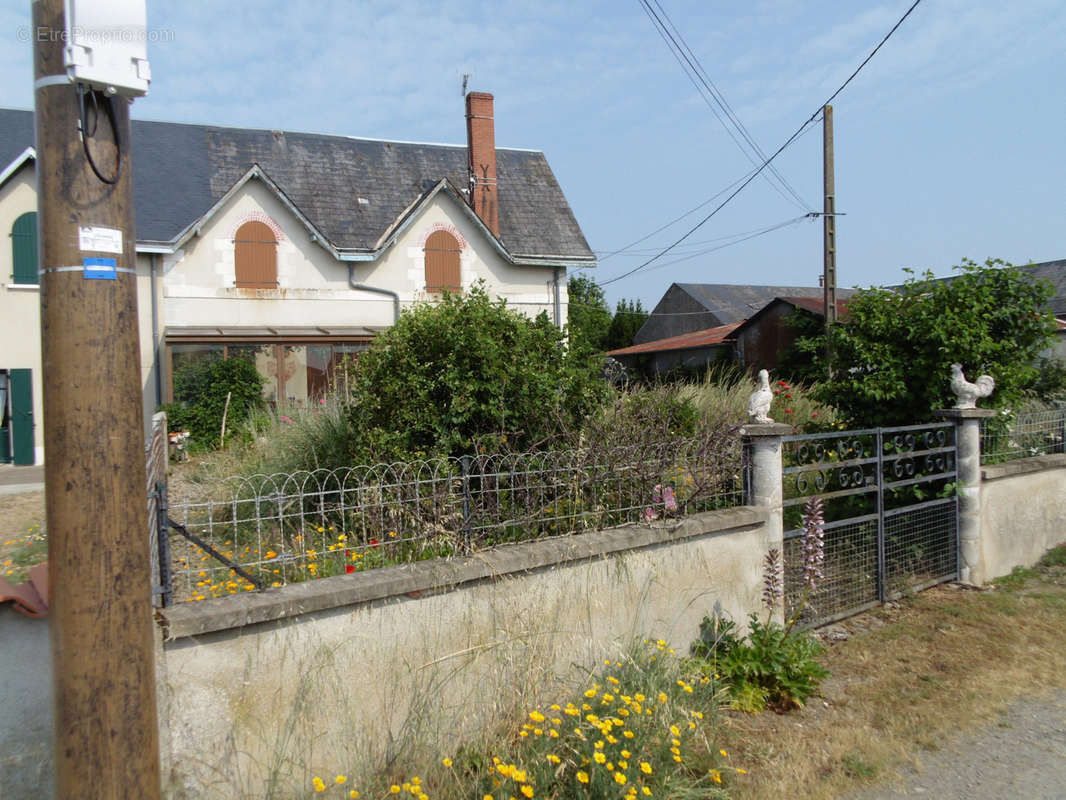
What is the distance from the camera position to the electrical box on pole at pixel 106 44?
7.14 ft

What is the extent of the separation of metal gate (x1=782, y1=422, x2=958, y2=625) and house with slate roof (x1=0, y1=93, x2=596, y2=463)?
10.5 meters

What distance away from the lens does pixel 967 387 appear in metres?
6.66

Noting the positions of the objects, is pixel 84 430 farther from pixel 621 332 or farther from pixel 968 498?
pixel 621 332

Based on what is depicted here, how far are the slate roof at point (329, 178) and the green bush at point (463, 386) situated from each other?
1213cm

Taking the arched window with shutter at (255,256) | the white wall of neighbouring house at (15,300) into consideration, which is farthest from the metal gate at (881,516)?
the white wall of neighbouring house at (15,300)

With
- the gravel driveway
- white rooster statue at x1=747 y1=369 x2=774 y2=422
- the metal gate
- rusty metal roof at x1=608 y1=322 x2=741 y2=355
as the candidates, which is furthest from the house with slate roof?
the gravel driveway

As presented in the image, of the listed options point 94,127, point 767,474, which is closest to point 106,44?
point 94,127

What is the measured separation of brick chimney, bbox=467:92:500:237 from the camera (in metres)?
19.5

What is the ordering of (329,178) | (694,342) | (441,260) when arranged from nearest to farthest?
(441,260) < (329,178) < (694,342)

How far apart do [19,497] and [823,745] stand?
10.8 meters

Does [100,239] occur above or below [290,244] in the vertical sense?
below

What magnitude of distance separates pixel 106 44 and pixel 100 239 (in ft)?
1.75

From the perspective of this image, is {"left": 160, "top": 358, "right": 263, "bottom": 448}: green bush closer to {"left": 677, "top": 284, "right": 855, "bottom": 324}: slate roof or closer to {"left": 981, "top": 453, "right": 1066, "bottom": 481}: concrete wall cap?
{"left": 981, "top": 453, "right": 1066, "bottom": 481}: concrete wall cap

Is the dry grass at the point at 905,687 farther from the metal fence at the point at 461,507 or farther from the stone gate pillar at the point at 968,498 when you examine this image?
the metal fence at the point at 461,507
